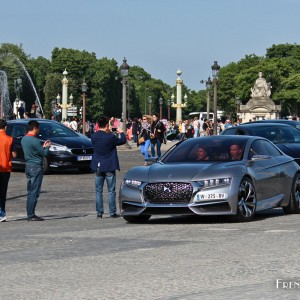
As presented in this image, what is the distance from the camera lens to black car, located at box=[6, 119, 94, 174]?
103 feet

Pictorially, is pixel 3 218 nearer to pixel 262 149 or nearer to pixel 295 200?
pixel 262 149

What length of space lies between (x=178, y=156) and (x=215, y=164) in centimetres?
93

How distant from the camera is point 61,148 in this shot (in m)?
31.4

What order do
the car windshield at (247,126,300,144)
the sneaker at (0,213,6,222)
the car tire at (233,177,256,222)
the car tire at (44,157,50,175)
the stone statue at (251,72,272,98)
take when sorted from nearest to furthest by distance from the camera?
the car tire at (233,177,256,222) → the sneaker at (0,213,6,222) → the car windshield at (247,126,300,144) → the car tire at (44,157,50,175) → the stone statue at (251,72,272,98)

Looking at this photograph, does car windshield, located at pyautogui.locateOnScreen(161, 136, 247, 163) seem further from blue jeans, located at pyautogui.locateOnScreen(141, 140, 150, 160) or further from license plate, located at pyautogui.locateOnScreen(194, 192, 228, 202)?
blue jeans, located at pyautogui.locateOnScreen(141, 140, 150, 160)

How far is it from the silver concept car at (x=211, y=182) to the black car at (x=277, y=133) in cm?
772

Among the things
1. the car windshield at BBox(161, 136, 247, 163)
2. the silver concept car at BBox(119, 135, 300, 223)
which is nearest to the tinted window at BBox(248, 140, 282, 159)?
the silver concept car at BBox(119, 135, 300, 223)

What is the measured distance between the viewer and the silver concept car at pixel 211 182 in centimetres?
1576

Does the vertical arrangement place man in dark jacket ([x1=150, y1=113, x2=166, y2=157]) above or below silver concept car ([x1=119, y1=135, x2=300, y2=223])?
above

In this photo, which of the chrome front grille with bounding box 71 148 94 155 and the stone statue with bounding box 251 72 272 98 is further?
the stone statue with bounding box 251 72 272 98

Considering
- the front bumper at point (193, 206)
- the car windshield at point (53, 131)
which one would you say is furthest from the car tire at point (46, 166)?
the front bumper at point (193, 206)

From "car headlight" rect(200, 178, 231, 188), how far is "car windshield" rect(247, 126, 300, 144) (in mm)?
9822

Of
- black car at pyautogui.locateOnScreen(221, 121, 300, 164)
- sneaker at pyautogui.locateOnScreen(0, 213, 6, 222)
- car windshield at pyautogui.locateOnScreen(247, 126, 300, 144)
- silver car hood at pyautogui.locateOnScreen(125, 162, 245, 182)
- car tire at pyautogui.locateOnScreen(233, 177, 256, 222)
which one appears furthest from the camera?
car windshield at pyautogui.locateOnScreen(247, 126, 300, 144)

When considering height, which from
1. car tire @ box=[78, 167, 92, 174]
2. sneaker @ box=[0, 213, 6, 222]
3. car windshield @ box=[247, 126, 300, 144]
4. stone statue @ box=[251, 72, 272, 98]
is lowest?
sneaker @ box=[0, 213, 6, 222]
